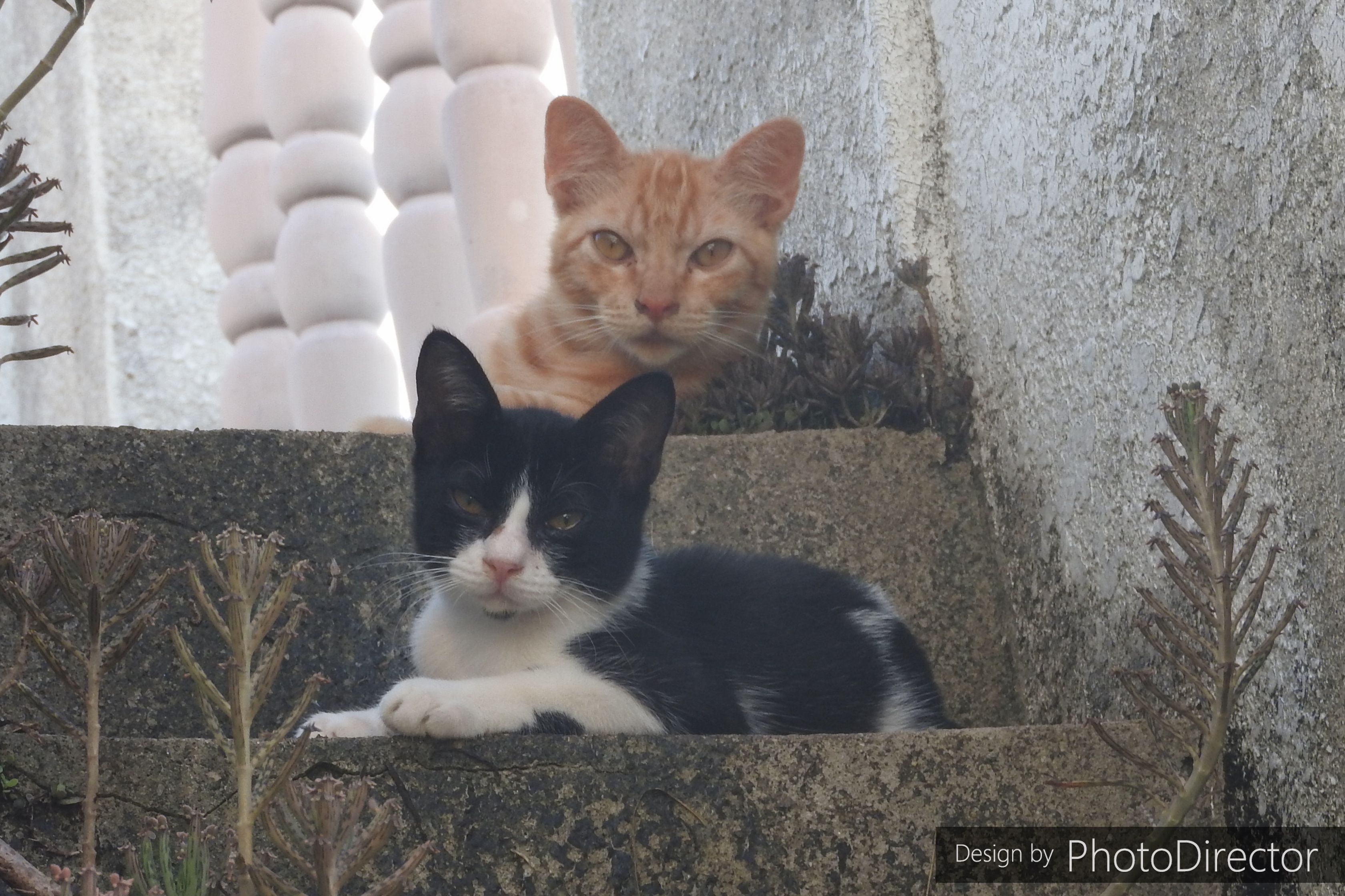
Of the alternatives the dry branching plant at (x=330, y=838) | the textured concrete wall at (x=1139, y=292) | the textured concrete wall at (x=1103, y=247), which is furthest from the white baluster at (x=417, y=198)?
the dry branching plant at (x=330, y=838)

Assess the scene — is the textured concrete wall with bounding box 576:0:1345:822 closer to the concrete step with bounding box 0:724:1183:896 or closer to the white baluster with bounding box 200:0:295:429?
the concrete step with bounding box 0:724:1183:896

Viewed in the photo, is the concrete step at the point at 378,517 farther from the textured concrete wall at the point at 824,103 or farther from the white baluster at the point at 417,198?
the white baluster at the point at 417,198

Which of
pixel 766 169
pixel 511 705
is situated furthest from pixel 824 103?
pixel 511 705

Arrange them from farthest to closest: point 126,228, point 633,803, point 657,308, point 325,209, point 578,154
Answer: point 126,228 < point 325,209 < point 578,154 < point 657,308 < point 633,803

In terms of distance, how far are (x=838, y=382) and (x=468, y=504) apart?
859 mm

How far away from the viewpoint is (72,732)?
1047 mm

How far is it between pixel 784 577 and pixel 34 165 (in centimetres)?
410

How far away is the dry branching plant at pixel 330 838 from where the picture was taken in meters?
0.78

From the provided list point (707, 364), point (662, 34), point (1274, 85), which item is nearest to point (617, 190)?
point (707, 364)

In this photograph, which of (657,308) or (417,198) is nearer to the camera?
(657,308)

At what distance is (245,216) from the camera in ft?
12.7

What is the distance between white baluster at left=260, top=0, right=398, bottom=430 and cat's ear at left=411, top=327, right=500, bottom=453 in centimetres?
167

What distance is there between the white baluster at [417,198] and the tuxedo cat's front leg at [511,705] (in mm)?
1738

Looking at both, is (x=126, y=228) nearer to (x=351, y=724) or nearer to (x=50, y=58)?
(x=351, y=724)
